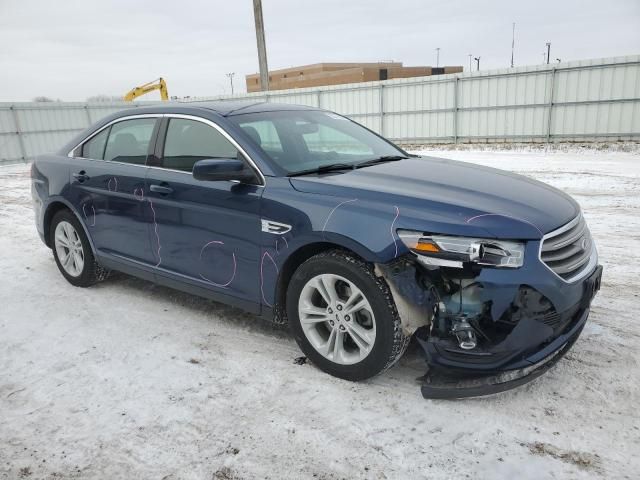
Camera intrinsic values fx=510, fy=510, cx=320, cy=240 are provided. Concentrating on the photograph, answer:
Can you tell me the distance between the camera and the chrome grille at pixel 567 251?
263 cm

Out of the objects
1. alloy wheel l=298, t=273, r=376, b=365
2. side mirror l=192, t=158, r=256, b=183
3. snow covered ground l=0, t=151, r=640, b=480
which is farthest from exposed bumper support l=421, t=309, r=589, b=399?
side mirror l=192, t=158, r=256, b=183

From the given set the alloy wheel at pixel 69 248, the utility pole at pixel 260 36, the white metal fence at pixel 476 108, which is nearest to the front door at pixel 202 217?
the alloy wheel at pixel 69 248

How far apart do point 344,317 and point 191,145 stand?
5.83 feet

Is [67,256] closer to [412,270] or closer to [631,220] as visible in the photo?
[412,270]

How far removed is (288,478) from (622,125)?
55.2ft

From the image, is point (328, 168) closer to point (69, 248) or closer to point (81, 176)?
point (81, 176)

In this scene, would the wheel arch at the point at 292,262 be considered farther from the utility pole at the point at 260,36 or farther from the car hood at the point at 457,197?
the utility pole at the point at 260,36

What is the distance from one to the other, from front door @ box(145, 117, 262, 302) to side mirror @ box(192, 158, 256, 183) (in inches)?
3.4

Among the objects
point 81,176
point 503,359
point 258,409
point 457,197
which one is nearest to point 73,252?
point 81,176

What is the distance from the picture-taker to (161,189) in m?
3.79

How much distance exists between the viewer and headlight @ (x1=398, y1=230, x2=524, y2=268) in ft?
8.32

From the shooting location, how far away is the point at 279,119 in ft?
12.7

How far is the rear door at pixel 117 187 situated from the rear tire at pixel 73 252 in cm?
21

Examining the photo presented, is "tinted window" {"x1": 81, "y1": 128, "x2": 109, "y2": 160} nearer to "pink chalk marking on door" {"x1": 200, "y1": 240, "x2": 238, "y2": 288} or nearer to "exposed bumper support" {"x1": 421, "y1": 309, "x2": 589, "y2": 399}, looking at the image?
"pink chalk marking on door" {"x1": 200, "y1": 240, "x2": 238, "y2": 288}
